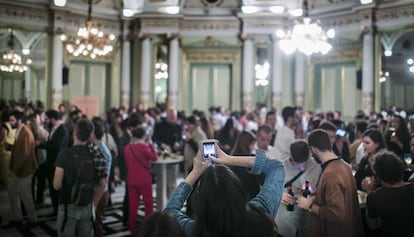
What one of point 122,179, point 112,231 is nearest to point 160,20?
point 122,179

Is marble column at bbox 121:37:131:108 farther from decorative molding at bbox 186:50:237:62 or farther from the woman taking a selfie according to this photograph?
the woman taking a selfie

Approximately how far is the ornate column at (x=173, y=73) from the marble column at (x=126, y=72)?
65.1 inches

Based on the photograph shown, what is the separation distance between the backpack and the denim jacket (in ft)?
7.46

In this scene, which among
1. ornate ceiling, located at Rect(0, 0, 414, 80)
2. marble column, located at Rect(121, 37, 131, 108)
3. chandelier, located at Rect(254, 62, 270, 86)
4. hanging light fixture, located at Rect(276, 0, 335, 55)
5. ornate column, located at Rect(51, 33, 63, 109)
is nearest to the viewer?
hanging light fixture, located at Rect(276, 0, 335, 55)

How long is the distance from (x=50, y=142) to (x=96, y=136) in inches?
76.2

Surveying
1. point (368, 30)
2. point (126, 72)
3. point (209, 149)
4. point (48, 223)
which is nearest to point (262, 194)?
point (209, 149)

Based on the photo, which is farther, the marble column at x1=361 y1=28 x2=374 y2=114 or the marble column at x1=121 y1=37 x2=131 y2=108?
the marble column at x1=121 y1=37 x2=131 y2=108

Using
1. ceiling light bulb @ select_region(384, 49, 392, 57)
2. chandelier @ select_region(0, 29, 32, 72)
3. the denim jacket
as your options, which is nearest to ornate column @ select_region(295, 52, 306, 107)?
ceiling light bulb @ select_region(384, 49, 392, 57)

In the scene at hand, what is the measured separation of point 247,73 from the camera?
16969mm

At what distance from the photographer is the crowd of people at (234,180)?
6.63ft

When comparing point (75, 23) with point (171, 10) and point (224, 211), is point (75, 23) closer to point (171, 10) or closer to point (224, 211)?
point (171, 10)

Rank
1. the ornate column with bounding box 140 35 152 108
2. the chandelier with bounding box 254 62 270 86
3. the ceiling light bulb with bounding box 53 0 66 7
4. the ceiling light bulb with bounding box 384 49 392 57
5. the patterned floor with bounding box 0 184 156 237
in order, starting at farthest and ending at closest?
the chandelier with bounding box 254 62 270 86, the ornate column with bounding box 140 35 152 108, the ceiling light bulb with bounding box 53 0 66 7, the ceiling light bulb with bounding box 384 49 392 57, the patterned floor with bounding box 0 184 156 237

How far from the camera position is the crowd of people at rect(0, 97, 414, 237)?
6.63ft

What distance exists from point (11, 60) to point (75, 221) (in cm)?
1169
